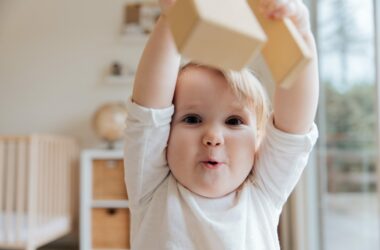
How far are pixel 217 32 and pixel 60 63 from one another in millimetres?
2714

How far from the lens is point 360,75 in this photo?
1783 mm

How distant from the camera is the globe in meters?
2.56

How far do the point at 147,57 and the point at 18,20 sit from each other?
2.69 m

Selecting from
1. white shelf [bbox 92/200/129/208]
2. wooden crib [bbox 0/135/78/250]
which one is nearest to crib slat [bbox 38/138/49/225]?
wooden crib [bbox 0/135/78/250]

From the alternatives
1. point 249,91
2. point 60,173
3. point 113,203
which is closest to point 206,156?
point 249,91

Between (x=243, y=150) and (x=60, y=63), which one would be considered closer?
(x=243, y=150)

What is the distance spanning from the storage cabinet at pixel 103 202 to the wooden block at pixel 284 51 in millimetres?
2099

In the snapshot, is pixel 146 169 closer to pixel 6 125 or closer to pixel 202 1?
pixel 202 1

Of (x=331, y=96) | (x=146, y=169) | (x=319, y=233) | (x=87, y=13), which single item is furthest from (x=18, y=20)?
(x=146, y=169)

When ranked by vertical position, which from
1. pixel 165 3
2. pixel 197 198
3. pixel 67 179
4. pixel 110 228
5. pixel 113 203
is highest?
pixel 165 3

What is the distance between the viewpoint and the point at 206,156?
0.56 metres

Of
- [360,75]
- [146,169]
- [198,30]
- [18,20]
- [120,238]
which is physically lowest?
[120,238]

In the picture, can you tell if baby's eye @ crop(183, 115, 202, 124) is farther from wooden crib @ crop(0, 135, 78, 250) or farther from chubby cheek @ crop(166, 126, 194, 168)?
wooden crib @ crop(0, 135, 78, 250)

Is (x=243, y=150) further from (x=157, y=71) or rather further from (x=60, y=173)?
(x=60, y=173)
